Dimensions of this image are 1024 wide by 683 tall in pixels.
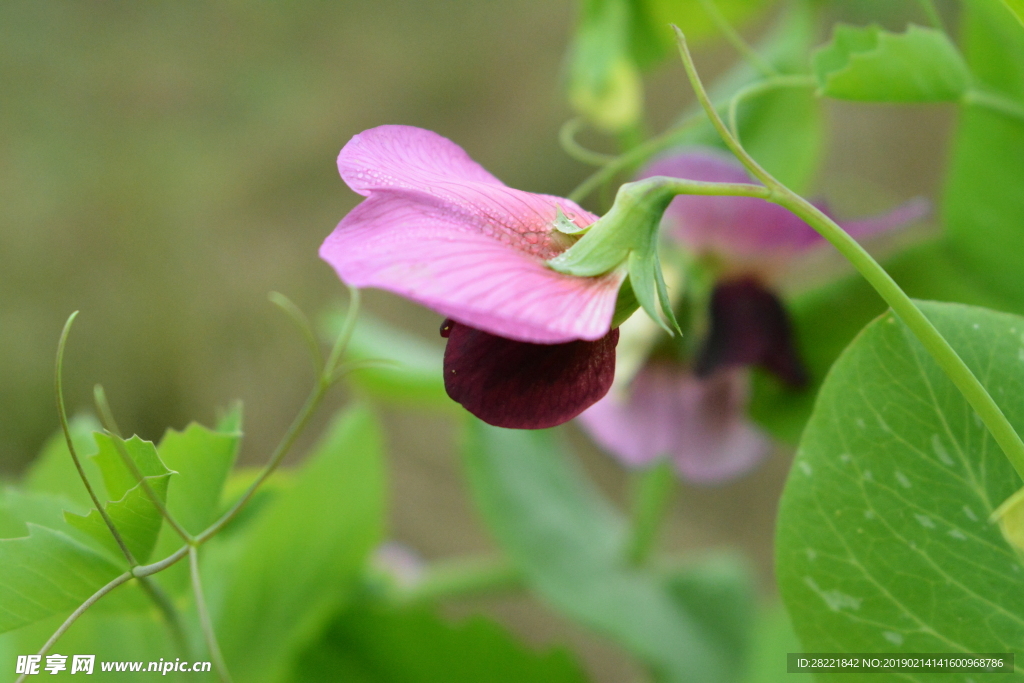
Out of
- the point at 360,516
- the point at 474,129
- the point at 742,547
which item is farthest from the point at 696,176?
the point at 474,129

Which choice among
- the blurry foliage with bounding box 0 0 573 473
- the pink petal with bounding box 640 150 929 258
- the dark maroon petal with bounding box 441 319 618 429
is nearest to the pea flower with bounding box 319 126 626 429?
the dark maroon petal with bounding box 441 319 618 429

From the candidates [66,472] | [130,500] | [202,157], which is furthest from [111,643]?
[202,157]

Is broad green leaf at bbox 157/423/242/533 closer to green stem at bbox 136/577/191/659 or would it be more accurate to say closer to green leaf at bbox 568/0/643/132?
green stem at bbox 136/577/191/659

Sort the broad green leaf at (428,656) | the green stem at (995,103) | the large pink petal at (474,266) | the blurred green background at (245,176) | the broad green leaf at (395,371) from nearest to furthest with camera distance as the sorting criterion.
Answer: the large pink petal at (474,266)
the green stem at (995,103)
the broad green leaf at (428,656)
the broad green leaf at (395,371)
the blurred green background at (245,176)

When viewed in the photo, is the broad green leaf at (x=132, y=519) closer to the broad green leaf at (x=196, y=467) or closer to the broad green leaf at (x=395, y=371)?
the broad green leaf at (x=196, y=467)

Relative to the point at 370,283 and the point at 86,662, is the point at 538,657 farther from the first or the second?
the point at 370,283

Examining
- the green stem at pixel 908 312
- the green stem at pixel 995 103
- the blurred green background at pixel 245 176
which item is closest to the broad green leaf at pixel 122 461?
the green stem at pixel 908 312
